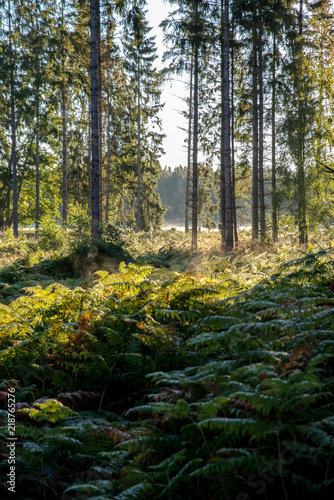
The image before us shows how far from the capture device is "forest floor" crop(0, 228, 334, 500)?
1.80 meters

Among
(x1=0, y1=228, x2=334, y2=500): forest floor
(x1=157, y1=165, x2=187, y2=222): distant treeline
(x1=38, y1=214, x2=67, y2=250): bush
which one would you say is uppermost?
(x1=157, y1=165, x2=187, y2=222): distant treeline

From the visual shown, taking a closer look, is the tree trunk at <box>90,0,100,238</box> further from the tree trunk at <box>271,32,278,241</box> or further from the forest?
the tree trunk at <box>271,32,278,241</box>

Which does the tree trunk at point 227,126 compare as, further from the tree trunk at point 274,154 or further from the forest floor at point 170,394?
the forest floor at point 170,394

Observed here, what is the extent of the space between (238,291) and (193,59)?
17778mm

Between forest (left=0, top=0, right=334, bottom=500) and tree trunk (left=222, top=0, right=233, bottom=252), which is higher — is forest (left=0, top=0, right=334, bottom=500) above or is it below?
below

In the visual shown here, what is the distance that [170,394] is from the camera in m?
2.31

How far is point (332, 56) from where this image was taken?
43.7ft

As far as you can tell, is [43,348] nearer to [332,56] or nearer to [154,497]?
[154,497]

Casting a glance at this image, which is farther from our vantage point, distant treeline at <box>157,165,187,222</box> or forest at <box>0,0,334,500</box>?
distant treeline at <box>157,165,187,222</box>

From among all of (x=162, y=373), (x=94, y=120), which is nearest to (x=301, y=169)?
(x=94, y=120)

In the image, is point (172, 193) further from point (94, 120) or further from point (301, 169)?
point (94, 120)

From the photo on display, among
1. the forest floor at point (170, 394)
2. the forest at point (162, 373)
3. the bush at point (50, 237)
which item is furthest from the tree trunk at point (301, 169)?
the forest floor at point (170, 394)

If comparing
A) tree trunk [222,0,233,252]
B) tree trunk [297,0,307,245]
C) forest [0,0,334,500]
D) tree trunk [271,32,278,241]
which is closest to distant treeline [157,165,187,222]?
tree trunk [271,32,278,241]

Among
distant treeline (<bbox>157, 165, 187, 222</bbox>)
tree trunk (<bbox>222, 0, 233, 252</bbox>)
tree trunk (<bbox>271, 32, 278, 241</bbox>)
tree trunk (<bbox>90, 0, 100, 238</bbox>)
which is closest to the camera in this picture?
tree trunk (<bbox>90, 0, 100, 238</bbox>)
